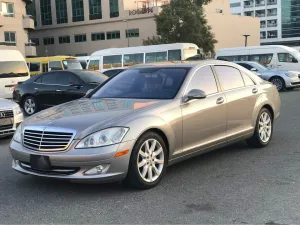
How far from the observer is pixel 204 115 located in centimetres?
556

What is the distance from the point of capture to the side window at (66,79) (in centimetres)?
1275

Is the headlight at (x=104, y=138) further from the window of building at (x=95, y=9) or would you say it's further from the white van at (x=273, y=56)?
the window of building at (x=95, y=9)

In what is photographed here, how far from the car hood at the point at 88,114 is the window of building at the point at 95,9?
58017mm

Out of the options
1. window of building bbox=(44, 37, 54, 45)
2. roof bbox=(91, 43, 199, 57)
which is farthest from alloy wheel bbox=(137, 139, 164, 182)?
window of building bbox=(44, 37, 54, 45)

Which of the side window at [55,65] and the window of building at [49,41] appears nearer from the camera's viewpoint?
the side window at [55,65]

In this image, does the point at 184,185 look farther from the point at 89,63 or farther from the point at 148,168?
the point at 89,63

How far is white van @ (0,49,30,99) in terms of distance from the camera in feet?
46.4

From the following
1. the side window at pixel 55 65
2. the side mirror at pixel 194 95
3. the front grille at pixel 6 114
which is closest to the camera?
the side mirror at pixel 194 95

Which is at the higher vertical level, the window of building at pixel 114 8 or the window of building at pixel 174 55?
the window of building at pixel 114 8

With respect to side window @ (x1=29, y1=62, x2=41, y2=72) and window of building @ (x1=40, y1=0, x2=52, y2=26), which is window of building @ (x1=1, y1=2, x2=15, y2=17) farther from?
side window @ (x1=29, y1=62, x2=41, y2=72)

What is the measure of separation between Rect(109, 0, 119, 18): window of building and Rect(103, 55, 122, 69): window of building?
33.3m

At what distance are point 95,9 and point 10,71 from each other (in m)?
49.4

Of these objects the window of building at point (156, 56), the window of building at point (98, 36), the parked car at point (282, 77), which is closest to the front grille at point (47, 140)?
the parked car at point (282, 77)

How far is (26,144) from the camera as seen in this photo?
482 cm
